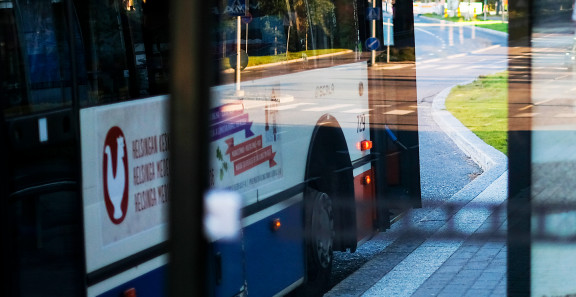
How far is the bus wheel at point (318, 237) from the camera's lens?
404cm

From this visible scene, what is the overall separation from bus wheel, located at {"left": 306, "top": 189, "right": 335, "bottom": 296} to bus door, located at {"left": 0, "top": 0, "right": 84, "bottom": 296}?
1439mm

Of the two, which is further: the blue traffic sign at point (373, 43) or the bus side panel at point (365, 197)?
the blue traffic sign at point (373, 43)

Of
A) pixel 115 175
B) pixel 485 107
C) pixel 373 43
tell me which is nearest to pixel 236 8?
pixel 115 175

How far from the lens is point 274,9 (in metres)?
3.71

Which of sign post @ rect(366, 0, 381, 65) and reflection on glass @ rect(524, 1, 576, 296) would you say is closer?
reflection on glass @ rect(524, 1, 576, 296)

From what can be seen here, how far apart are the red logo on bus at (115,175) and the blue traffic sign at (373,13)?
1793mm

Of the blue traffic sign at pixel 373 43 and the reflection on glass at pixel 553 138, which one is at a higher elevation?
the blue traffic sign at pixel 373 43

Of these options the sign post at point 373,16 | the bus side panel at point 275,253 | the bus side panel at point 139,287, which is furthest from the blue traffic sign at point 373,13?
the bus side panel at point 139,287

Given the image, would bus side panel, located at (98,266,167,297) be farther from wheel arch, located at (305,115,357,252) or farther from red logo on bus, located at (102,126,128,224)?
wheel arch, located at (305,115,357,252)

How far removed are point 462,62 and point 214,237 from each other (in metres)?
1.76

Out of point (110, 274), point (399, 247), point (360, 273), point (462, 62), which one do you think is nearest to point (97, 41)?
Answer: point (110, 274)

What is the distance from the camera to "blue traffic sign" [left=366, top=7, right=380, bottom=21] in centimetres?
436

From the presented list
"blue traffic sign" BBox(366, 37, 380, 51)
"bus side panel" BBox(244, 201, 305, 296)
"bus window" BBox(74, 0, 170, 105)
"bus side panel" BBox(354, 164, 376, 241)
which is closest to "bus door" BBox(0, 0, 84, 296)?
"bus window" BBox(74, 0, 170, 105)

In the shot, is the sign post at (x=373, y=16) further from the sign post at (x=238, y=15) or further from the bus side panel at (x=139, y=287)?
the bus side panel at (x=139, y=287)
